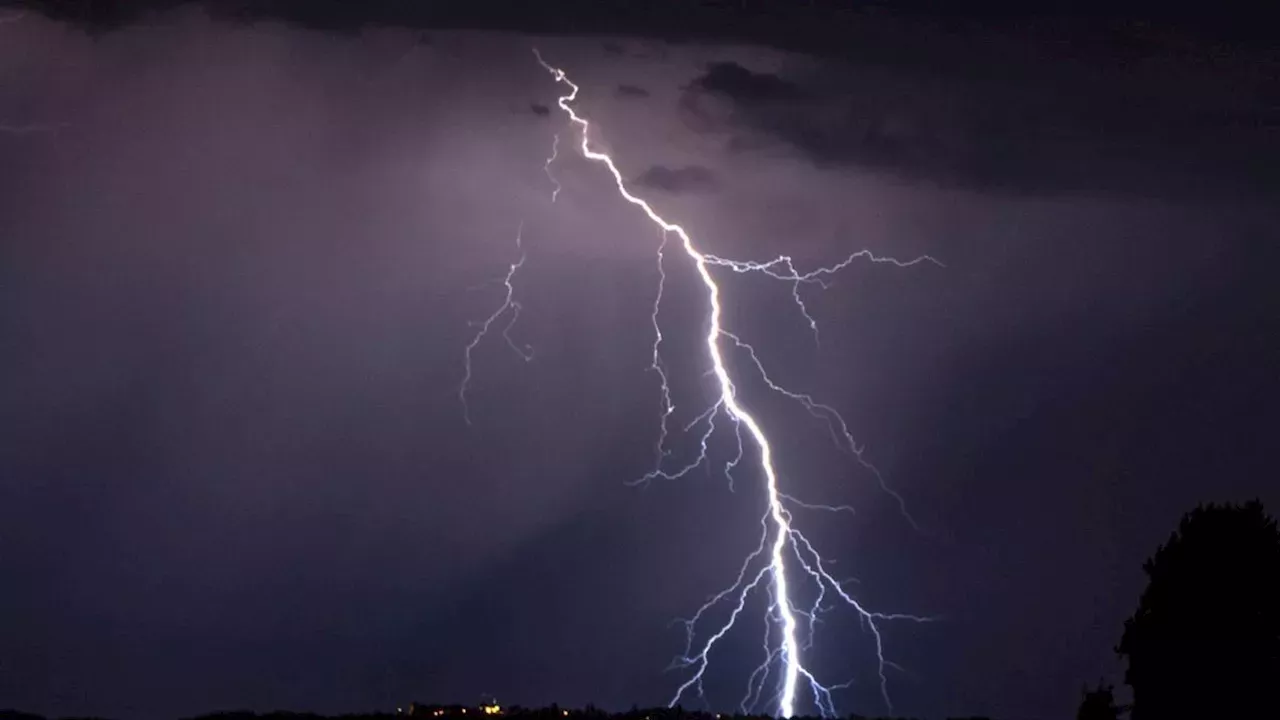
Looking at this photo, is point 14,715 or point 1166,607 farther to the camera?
point 14,715

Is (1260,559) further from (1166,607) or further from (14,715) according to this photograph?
(14,715)

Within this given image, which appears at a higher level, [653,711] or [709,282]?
[709,282]

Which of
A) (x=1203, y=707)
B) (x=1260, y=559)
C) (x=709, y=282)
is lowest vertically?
(x=1203, y=707)

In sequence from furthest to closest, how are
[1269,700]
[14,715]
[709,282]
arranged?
[709,282] < [14,715] < [1269,700]

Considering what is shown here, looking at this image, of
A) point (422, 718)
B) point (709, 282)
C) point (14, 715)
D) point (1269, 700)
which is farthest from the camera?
point (709, 282)

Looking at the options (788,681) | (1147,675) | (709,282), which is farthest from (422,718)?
(1147,675)

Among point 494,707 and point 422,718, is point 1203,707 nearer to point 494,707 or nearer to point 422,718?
point 422,718
